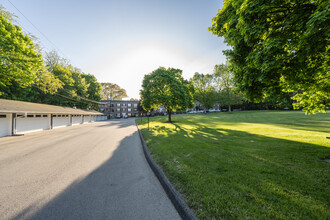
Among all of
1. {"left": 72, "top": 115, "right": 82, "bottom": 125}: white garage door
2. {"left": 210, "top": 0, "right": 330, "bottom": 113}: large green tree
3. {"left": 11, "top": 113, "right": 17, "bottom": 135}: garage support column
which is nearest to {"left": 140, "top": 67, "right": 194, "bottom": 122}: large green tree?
{"left": 72, "top": 115, "right": 82, "bottom": 125}: white garage door

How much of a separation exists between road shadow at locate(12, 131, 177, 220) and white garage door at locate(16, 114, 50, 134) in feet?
54.6

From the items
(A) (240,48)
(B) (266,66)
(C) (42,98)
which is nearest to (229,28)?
(A) (240,48)

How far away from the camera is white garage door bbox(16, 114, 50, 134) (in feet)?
43.2

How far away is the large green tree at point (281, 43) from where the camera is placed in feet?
10.3

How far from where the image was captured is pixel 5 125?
11.9 meters

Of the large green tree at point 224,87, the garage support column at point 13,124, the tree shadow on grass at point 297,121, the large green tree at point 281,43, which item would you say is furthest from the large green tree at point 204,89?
the garage support column at point 13,124

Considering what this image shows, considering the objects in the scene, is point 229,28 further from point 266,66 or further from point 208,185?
point 208,185

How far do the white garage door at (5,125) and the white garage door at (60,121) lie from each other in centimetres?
620

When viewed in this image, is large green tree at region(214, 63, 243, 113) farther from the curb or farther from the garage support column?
the garage support column

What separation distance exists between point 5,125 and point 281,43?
21.9m

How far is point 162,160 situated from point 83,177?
110 inches

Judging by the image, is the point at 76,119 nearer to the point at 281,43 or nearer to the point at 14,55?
the point at 14,55

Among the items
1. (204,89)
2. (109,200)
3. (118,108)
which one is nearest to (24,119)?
(109,200)

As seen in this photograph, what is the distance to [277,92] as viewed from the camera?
509 centimetres
